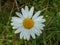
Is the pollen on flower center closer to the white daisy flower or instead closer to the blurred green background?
the white daisy flower

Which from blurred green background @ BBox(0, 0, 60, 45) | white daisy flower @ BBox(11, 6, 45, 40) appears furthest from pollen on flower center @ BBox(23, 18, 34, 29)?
blurred green background @ BBox(0, 0, 60, 45)

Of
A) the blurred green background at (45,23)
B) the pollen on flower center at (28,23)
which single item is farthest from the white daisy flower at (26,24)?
the blurred green background at (45,23)

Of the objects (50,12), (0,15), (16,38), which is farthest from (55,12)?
(0,15)

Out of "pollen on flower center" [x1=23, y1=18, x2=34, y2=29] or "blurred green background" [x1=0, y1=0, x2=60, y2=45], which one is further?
"blurred green background" [x1=0, y1=0, x2=60, y2=45]

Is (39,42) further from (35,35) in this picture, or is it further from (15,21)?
(15,21)

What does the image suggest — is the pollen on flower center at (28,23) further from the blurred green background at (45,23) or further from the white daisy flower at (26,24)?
the blurred green background at (45,23)

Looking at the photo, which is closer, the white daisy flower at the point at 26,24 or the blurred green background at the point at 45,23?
the white daisy flower at the point at 26,24
